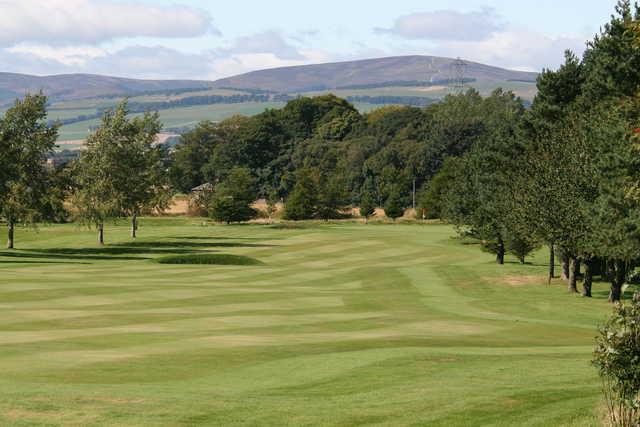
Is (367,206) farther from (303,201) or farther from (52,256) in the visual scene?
(52,256)

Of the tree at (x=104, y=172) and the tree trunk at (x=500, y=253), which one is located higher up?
the tree at (x=104, y=172)

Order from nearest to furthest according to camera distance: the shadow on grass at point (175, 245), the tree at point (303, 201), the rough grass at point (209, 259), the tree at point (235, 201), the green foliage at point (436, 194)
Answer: the rough grass at point (209, 259)
the shadow on grass at point (175, 245)
the green foliage at point (436, 194)
the tree at point (235, 201)
the tree at point (303, 201)

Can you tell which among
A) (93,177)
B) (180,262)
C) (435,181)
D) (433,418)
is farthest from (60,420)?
(435,181)

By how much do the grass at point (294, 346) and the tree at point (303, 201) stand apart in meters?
74.3

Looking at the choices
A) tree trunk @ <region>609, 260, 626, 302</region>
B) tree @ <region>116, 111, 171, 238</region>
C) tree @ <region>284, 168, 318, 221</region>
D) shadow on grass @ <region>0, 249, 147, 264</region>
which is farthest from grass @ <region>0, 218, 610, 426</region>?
tree @ <region>284, 168, 318, 221</region>

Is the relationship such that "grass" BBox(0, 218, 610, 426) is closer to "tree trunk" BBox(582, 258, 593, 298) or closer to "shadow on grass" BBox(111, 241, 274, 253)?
"tree trunk" BBox(582, 258, 593, 298)

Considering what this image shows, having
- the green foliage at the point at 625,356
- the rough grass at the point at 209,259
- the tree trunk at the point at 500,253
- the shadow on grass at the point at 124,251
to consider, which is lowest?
the shadow on grass at the point at 124,251

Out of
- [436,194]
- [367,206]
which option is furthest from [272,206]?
[436,194]

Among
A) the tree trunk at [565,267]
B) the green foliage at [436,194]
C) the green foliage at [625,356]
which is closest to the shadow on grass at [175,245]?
the tree trunk at [565,267]

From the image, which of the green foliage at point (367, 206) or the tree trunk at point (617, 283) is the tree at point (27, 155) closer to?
the tree trunk at point (617, 283)

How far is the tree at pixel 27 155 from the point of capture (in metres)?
93.5

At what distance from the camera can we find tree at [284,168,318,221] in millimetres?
153750

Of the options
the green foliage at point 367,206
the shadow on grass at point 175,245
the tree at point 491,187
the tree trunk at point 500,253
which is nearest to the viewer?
the tree at point 491,187

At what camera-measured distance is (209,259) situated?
84.2 meters
